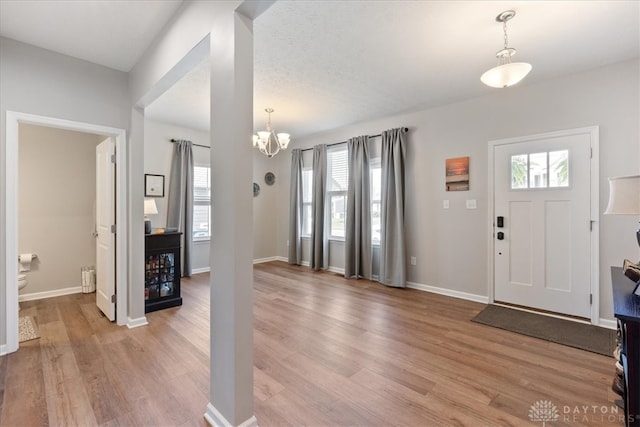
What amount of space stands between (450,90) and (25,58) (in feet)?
14.2

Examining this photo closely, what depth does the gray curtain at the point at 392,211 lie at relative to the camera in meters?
4.26

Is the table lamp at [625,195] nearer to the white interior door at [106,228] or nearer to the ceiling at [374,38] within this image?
the ceiling at [374,38]

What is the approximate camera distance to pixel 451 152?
3906 mm

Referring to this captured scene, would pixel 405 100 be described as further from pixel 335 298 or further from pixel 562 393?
pixel 562 393

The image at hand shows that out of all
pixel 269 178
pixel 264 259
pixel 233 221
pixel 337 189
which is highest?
pixel 269 178

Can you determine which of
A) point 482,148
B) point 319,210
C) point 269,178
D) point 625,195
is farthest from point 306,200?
point 625,195

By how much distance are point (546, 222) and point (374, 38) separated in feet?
9.21

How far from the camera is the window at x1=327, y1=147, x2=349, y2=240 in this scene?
17.4 ft

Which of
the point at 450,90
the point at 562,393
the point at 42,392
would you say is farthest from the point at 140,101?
the point at 562,393

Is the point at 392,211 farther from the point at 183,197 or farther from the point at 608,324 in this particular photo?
the point at 183,197

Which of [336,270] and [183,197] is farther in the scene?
[336,270]

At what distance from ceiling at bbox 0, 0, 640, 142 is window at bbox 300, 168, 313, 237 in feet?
8.39

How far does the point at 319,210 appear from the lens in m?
5.50

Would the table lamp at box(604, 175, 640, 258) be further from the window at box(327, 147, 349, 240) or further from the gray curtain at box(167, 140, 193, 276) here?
the gray curtain at box(167, 140, 193, 276)
